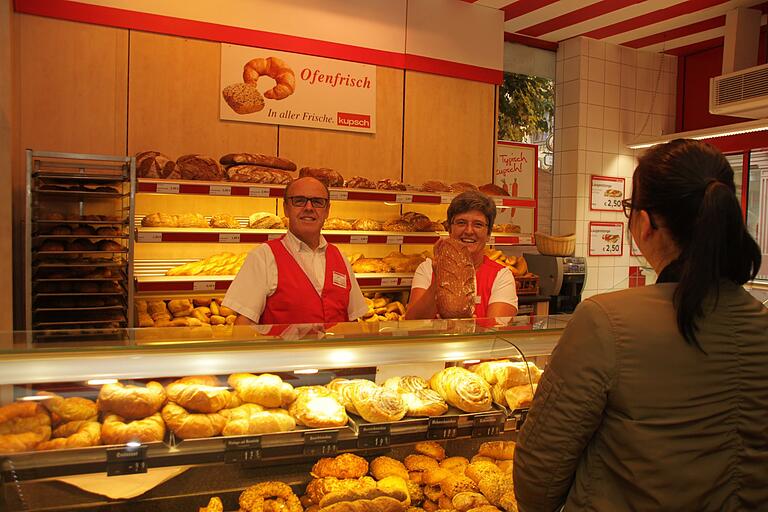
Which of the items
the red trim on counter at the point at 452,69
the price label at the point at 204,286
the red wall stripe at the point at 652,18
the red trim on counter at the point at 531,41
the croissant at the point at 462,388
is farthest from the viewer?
the red trim on counter at the point at 531,41

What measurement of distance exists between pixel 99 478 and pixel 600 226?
21.8 ft

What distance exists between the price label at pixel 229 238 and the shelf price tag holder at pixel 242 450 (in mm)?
2603

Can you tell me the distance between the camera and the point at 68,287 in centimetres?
368

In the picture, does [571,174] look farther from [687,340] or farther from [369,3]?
[687,340]

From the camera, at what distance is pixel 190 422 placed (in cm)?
150

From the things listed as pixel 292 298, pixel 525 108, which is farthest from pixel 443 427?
pixel 525 108

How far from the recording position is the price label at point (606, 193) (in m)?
7.14

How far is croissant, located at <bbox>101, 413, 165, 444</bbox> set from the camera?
1412 mm

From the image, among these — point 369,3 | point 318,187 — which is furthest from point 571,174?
point 318,187

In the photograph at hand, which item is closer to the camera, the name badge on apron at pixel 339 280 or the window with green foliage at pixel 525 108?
the name badge on apron at pixel 339 280

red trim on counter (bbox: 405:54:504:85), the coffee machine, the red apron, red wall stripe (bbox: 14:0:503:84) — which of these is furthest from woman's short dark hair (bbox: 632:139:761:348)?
the coffee machine

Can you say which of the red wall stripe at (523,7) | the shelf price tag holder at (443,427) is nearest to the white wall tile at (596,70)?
the red wall stripe at (523,7)

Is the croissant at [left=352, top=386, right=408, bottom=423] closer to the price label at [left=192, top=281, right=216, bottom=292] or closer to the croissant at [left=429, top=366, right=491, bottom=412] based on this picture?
the croissant at [left=429, top=366, right=491, bottom=412]

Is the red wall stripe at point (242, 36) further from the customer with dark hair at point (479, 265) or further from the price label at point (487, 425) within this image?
the price label at point (487, 425)
